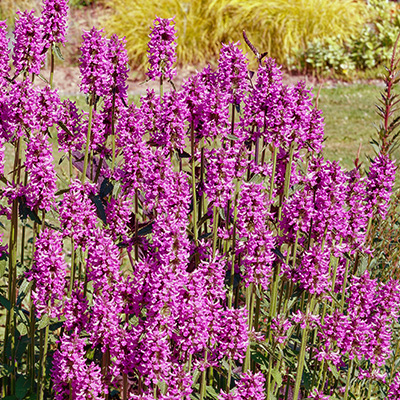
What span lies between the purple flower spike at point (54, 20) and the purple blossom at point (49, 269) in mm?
925

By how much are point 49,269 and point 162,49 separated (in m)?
1.05

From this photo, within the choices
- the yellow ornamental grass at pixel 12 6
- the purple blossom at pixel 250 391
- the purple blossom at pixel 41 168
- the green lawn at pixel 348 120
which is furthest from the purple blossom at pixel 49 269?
the yellow ornamental grass at pixel 12 6

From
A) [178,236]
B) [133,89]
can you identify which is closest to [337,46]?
[133,89]

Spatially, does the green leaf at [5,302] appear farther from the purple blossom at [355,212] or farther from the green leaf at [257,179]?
the purple blossom at [355,212]

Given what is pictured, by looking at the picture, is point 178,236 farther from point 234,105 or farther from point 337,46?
point 337,46

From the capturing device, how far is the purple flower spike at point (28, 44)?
265 centimetres

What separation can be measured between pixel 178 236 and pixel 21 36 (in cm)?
116

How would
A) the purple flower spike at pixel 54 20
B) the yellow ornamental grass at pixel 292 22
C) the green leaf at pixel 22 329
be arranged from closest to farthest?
the purple flower spike at pixel 54 20 → the green leaf at pixel 22 329 → the yellow ornamental grass at pixel 292 22

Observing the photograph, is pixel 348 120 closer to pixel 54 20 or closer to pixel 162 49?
pixel 162 49

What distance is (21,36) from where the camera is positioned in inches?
105

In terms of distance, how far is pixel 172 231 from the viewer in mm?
2219

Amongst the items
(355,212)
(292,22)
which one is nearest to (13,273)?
(355,212)

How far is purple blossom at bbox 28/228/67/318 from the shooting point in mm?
2344

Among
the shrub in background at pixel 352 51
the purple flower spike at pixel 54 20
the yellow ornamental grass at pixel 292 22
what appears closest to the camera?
the purple flower spike at pixel 54 20
